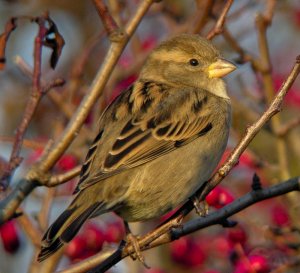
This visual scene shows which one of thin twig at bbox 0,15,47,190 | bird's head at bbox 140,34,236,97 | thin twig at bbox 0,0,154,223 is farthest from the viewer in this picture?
bird's head at bbox 140,34,236,97

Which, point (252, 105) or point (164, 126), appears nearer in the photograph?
point (164, 126)

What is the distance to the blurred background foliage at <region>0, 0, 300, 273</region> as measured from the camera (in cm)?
477

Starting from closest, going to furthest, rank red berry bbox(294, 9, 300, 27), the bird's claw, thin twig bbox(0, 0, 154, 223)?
1. thin twig bbox(0, 0, 154, 223)
2. the bird's claw
3. red berry bbox(294, 9, 300, 27)

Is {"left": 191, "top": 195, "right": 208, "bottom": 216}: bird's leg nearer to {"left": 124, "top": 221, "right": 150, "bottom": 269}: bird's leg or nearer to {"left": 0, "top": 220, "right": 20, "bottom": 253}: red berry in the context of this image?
{"left": 124, "top": 221, "right": 150, "bottom": 269}: bird's leg

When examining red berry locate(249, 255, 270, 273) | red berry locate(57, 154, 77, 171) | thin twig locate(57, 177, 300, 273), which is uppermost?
red berry locate(57, 154, 77, 171)

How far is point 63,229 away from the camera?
12.2 feet

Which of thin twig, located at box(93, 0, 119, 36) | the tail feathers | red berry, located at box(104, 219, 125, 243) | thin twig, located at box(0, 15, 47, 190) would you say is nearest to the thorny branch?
the tail feathers

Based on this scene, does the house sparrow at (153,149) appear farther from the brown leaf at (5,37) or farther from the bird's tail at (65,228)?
the brown leaf at (5,37)

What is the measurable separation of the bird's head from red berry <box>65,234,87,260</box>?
1155 millimetres

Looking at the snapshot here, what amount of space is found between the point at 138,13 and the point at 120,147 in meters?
0.81

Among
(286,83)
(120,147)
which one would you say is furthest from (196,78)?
(286,83)

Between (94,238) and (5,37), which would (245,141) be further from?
(94,238)

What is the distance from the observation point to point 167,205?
4.34 m

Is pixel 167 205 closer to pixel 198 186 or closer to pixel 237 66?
pixel 198 186
